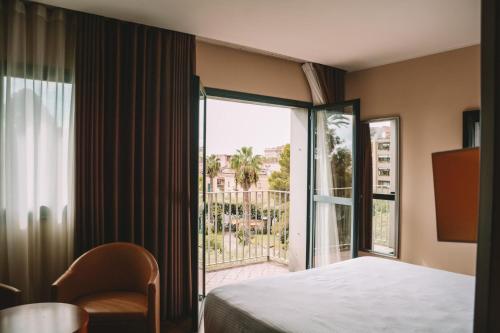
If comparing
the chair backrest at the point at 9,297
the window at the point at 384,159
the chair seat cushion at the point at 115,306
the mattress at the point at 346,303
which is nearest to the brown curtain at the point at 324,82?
the window at the point at 384,159

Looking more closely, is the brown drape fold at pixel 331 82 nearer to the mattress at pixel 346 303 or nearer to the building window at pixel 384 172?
the building window at pixel 384 172

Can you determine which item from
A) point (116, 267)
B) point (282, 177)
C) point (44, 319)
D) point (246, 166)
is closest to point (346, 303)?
point (44, 319)

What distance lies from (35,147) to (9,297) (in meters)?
1.04

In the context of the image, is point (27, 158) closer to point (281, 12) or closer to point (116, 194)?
point (116, 194)

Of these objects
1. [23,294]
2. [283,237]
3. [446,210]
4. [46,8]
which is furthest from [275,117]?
[446,210]

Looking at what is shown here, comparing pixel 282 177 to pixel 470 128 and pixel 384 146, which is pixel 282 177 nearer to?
pixel 384 146

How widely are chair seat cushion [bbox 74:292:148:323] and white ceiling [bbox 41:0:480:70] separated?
6.76ft

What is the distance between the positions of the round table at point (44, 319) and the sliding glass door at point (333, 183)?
2.85m

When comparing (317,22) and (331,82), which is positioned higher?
(317,22)

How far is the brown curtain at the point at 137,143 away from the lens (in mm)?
2701

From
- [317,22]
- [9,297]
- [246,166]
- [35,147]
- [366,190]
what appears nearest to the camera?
[9,297]

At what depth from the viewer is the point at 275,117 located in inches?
281

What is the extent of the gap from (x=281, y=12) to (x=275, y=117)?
4524mm

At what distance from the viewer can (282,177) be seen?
8.36m
